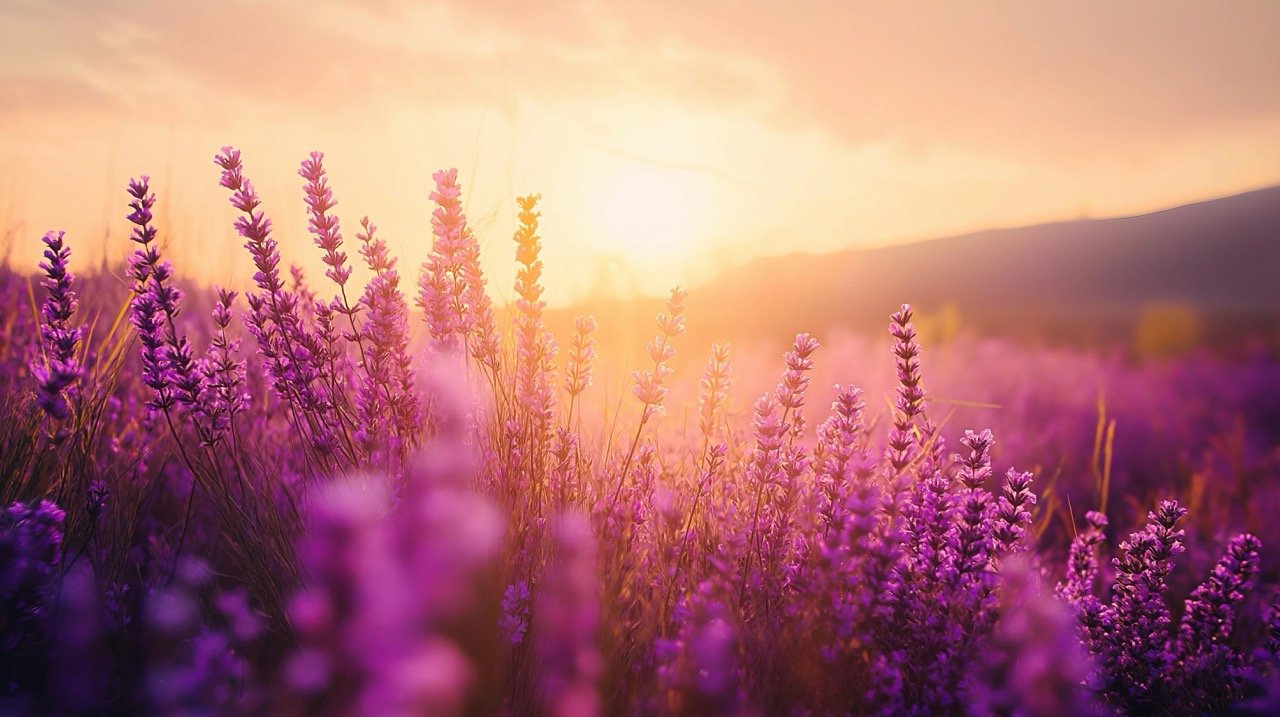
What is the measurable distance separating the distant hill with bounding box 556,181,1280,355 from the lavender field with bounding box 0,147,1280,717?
17854mm

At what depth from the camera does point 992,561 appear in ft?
6.65

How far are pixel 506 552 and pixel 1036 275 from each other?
33178mm

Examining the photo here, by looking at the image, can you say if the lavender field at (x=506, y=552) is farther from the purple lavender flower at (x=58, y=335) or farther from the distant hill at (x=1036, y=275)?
the distant hill at (x=1036, y=275)

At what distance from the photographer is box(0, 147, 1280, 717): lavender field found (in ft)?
4.98

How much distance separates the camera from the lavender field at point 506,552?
1518mm

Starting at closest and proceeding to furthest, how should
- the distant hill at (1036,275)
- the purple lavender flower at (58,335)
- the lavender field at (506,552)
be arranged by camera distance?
the lavender field at (506,552) < the purple lavender flower at (58,335) < the distant hill at (1036,275)

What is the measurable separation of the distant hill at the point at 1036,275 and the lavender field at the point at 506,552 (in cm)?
1785

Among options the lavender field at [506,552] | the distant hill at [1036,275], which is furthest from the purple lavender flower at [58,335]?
the distant hill at [1036,275]

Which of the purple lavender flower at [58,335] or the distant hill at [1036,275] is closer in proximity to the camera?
the purple lavender flower at [58,335]

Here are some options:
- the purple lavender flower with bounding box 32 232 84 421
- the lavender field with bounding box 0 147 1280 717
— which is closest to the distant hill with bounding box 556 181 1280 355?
the lavender field with bounding box 0 147 1280 717

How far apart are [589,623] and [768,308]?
2382 centimetres

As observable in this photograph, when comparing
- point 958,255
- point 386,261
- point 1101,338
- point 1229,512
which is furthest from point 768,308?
point 386,261

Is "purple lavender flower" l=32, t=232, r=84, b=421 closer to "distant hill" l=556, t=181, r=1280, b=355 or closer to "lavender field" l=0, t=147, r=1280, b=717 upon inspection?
"lavender field" l=0, t=147, r=1280, b=717

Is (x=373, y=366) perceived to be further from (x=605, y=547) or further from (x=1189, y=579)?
(x=1189, y=579)
